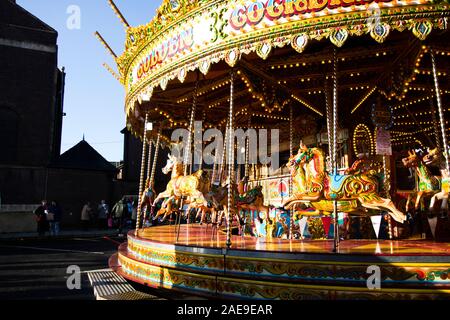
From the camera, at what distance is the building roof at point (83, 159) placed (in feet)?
80.5

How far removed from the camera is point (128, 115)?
10.5 meters

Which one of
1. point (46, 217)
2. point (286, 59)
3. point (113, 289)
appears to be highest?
point (286, 59)

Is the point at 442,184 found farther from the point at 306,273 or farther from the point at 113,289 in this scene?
the point at 113,289

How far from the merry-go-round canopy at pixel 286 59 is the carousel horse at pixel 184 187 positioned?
2.03 meters

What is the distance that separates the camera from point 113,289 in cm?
571

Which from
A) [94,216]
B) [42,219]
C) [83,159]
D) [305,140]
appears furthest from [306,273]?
[83,159]

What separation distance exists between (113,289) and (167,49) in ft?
14.9

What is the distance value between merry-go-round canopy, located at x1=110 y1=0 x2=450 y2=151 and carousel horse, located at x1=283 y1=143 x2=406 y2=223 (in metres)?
2.14

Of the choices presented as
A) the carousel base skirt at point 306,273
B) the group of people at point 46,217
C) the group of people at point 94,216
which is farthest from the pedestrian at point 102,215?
the carousel base skirt at point 306,273

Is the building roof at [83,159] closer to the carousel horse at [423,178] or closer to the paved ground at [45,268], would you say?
the paved ground at [45,268]

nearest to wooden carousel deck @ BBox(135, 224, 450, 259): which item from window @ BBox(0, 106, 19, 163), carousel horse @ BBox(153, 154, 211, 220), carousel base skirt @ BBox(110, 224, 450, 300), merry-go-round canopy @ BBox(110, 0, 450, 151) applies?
carousel base skirt @ BBox(110, 224, 450, 300)

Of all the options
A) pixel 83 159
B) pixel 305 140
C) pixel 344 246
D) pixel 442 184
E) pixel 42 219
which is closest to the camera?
pixel 344 246
